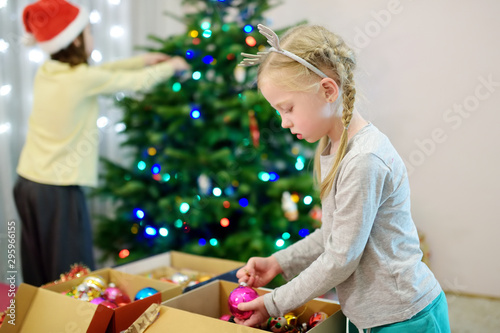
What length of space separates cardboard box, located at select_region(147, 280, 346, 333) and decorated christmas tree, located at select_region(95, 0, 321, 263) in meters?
0.67

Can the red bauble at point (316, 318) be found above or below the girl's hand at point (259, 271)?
below

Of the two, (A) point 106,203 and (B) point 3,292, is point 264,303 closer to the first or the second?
(B) point 3,292

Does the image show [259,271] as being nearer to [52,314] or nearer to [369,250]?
[369,250]

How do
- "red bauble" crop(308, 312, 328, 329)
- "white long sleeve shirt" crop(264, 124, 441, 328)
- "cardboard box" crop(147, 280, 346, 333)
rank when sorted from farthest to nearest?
"red bauble" crop(308, 312, 328, 329)
"cardboard box" crop(147, 280, 346, 333)
"white long sleeve shirt" crop(264, 124, 441, 328)

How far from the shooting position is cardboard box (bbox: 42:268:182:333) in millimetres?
1226

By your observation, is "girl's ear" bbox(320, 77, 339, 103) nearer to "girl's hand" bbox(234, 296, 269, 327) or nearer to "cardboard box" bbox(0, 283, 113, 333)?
"girl's hand" bbox(234, 296, 269, 327)

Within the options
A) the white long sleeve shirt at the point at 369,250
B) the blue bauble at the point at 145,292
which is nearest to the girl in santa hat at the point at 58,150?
the blue bauble at the point at 145,292

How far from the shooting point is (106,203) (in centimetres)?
309

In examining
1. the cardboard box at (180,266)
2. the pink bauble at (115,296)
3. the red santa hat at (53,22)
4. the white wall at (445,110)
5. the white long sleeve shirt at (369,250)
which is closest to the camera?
the white long sleeve shirt at (369,250)

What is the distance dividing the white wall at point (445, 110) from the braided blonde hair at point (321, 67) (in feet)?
5.09

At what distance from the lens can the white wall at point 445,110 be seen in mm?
2531

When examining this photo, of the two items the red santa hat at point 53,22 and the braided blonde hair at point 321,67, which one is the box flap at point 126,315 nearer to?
the braided blonde hair at point 321,67

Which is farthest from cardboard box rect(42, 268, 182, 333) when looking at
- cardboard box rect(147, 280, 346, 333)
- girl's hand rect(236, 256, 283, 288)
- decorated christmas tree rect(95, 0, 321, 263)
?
decorated christmas tree rect(95, 0, 321, 263)

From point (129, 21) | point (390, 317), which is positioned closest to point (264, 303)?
point (390, 317)
